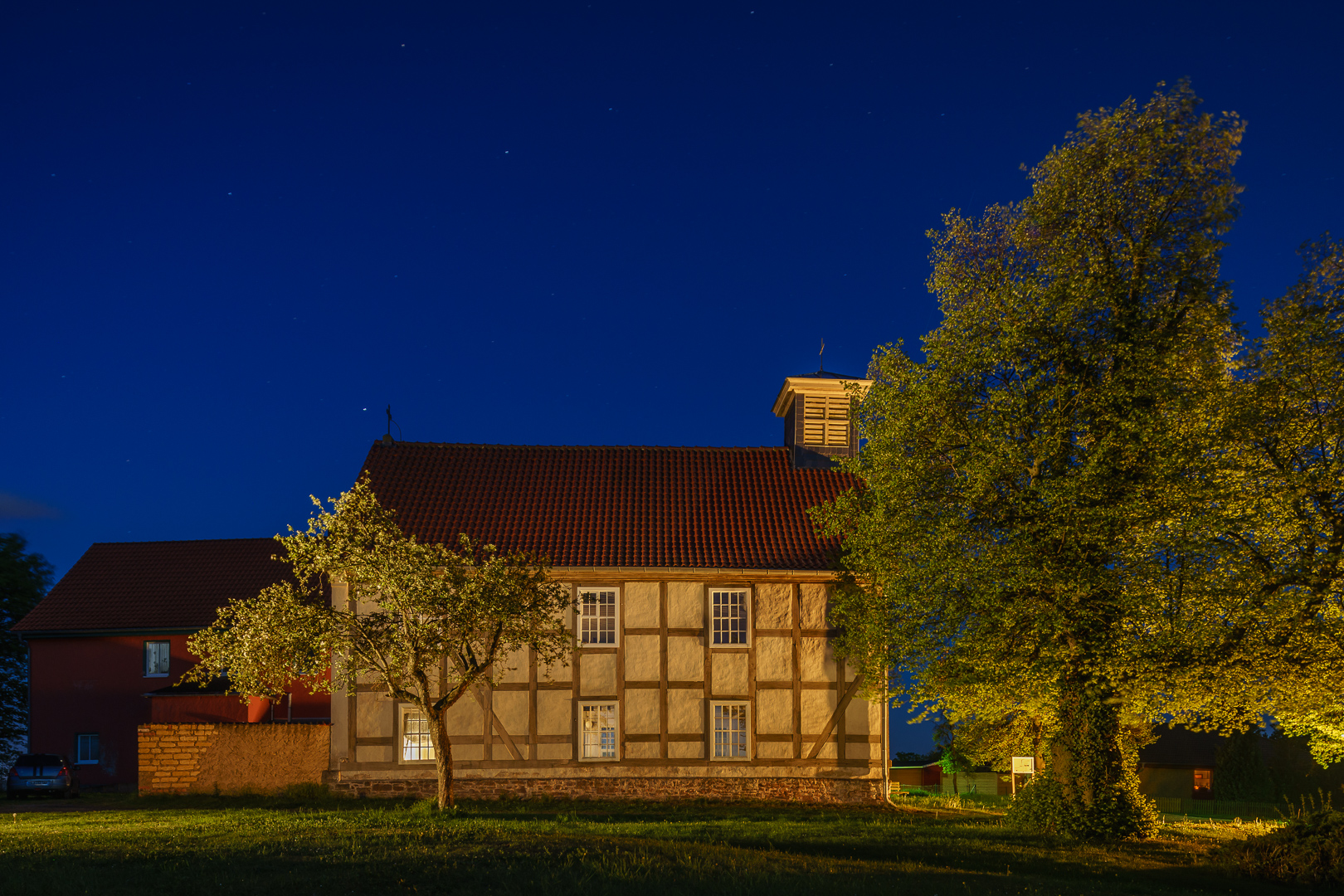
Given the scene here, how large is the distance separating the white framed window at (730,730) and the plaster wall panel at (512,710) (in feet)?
15.1

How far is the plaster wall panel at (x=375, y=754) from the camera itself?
23047mm

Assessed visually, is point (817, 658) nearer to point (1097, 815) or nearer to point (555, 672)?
point (555, 672)

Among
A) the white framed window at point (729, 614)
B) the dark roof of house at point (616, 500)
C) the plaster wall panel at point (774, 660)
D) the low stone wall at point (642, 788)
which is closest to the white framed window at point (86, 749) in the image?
Result: the low stone wall at point (642, 788)

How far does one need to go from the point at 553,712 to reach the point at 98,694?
18.0m

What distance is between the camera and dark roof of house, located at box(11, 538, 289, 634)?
106ft

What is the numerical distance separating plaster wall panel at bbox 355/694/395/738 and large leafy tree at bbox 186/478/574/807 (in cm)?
397

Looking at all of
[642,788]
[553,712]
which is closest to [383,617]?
[553,712]

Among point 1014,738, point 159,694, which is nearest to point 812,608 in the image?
point 1014,738

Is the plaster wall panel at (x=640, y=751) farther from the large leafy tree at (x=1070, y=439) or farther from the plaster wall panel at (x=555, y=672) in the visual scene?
the large leafy tree at (x=1070, y=439)

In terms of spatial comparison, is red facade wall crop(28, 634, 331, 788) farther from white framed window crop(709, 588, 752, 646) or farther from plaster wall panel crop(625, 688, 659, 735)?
white framed window crop(709, 588, 752, 646)

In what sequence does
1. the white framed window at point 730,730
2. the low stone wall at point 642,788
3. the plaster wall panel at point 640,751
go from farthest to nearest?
the white framed window at point 730,730 < the plaster wall panel at point 640,751 < the low stone wall at point 642,788

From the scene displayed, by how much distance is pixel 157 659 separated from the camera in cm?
3225

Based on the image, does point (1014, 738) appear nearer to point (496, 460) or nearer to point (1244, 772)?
point (496, 460)

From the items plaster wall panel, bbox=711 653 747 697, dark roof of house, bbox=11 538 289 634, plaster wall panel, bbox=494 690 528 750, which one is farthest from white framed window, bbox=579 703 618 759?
dark roof of house, bbox=11 538 289 634
